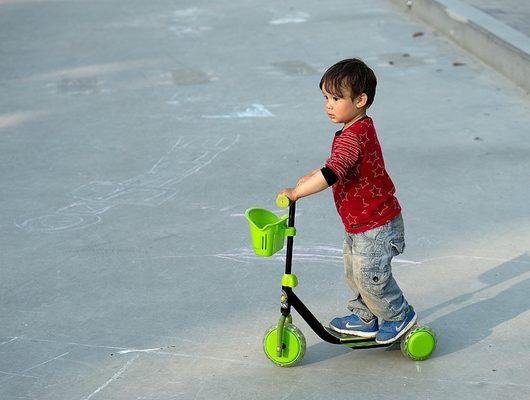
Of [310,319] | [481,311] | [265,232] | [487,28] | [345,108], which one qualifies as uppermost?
[345,108]

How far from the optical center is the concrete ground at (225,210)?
4133mm

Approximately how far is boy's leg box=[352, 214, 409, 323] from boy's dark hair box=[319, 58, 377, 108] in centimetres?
54

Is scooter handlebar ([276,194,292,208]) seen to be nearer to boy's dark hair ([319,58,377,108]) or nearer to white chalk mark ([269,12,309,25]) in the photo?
boy's dark hair ([319,58,377,108])

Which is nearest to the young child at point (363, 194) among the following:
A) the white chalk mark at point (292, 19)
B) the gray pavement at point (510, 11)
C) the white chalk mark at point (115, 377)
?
the white chalk mark at point (115, 377)

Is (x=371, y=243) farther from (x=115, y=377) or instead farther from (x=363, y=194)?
(x=115, y=377)

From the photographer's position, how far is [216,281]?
4922mm

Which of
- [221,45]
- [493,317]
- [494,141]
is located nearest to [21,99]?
[221,45]

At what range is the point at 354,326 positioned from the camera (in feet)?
13.9

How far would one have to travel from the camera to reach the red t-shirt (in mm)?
3859

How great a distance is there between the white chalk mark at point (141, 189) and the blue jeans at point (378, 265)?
2078 mm

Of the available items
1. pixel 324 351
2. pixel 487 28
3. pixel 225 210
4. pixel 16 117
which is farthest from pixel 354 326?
pixel 487 28

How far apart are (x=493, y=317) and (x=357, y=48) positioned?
16.9 ft

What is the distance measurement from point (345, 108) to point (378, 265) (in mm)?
632

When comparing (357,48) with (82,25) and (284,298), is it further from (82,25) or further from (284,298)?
(284,298)
